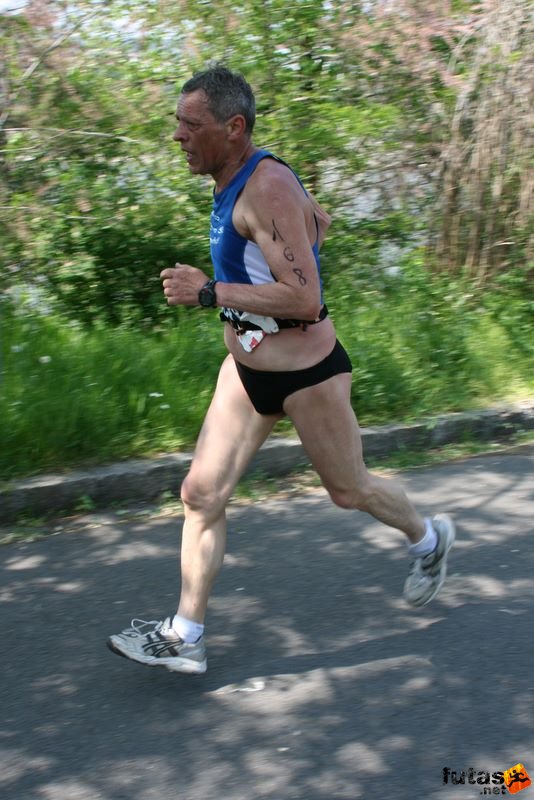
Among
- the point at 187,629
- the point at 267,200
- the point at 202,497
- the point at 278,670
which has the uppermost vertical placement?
the point at 267,200

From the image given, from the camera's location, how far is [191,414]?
612cm

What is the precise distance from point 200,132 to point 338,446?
3.67 feet

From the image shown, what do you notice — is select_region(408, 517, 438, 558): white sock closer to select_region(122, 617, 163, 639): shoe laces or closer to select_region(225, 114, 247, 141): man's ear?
select_region(122, 617, 163, 639): shoe laces

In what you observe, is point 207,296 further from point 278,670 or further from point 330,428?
point 278,670

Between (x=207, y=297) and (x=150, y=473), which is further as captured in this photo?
(x=150, y=473)

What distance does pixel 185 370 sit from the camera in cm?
650

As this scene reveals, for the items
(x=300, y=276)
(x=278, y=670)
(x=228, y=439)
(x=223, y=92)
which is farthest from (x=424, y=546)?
(x=223, y=92)

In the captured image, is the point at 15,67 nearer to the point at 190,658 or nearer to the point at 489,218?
the point at 489,218

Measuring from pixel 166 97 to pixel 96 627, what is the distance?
4906 mm

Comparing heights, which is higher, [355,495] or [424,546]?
[355,495]

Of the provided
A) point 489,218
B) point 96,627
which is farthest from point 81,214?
point 96,627

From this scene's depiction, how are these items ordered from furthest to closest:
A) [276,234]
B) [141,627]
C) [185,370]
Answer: [185,370] → [141,627] → [276,234]

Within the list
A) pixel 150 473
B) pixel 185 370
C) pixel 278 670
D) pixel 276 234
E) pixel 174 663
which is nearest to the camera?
pixel 276 234

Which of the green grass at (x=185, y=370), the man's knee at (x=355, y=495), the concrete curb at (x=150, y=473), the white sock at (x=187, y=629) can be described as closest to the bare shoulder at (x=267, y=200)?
the man's knee at (x=355, y=495)
